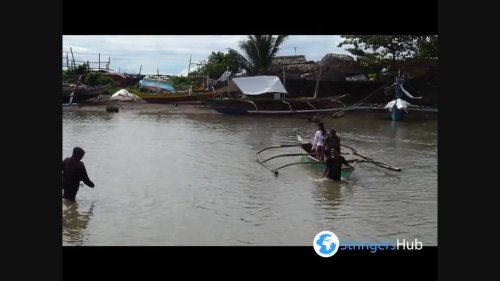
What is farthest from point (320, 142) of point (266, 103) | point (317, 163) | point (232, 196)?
point (266, 103)

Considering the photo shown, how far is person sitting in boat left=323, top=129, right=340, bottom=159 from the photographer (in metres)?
10.4

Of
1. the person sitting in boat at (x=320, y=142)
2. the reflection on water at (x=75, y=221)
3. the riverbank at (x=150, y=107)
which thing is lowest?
the reflection on water at (x=75, y=221)

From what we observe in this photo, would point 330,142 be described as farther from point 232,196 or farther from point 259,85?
point 259,85

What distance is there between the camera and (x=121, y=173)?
37.4 ft

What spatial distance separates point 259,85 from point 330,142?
17644mm

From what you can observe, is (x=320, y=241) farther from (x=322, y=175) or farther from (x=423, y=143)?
(x=423, y=143)

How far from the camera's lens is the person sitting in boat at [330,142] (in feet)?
34.2

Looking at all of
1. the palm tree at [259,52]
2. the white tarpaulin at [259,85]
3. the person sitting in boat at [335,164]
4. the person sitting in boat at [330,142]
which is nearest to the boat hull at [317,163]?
the person sitting in boat at [335,164]

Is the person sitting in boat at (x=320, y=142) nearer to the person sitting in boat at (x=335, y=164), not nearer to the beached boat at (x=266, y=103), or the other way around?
the person sitting in boat at (x=335, y=164)

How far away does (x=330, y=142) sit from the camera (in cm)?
1052

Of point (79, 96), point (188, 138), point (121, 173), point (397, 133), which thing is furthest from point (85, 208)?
point (79, 96)

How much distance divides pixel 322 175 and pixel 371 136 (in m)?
10.1

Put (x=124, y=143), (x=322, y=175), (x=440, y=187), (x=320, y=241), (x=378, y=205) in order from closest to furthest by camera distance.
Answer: (x=440, y=187), (x=320, y=241), (x=378, y=205), (x=322, y=175), (x=124, y=143)

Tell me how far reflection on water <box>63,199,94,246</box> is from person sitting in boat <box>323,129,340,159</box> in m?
4.78
